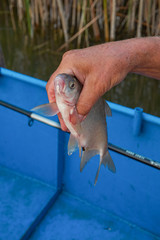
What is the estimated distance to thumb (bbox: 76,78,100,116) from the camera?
3.06ft

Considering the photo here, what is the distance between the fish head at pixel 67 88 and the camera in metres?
0.89

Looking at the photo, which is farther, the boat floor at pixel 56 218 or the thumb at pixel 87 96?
the boat floor at pixel 56 218

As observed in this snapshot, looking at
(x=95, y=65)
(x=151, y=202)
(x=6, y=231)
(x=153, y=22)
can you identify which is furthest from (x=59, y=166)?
(x=153, y=22)

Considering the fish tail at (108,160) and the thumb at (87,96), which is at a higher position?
the thumb at (87,96)

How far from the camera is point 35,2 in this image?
3.98 m

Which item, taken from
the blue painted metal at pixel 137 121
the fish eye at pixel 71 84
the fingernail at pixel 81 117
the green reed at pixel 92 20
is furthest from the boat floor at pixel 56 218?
the green reed at pixel 92 20

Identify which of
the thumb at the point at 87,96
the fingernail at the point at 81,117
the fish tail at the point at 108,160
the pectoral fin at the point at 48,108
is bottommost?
the fish tail at the point at 108,160

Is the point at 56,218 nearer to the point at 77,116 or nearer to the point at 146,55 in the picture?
the point at 77,116

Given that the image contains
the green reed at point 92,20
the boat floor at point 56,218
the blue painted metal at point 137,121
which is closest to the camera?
the blue painted metal at point 137,121

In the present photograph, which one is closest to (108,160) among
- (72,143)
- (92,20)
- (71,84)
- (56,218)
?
(72,143)

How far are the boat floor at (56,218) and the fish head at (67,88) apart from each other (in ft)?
3.29

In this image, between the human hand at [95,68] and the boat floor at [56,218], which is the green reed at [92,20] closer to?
the boat floor at [56,218]

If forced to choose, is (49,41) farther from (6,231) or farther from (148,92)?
(6,231)

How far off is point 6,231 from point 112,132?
81 centimetres
